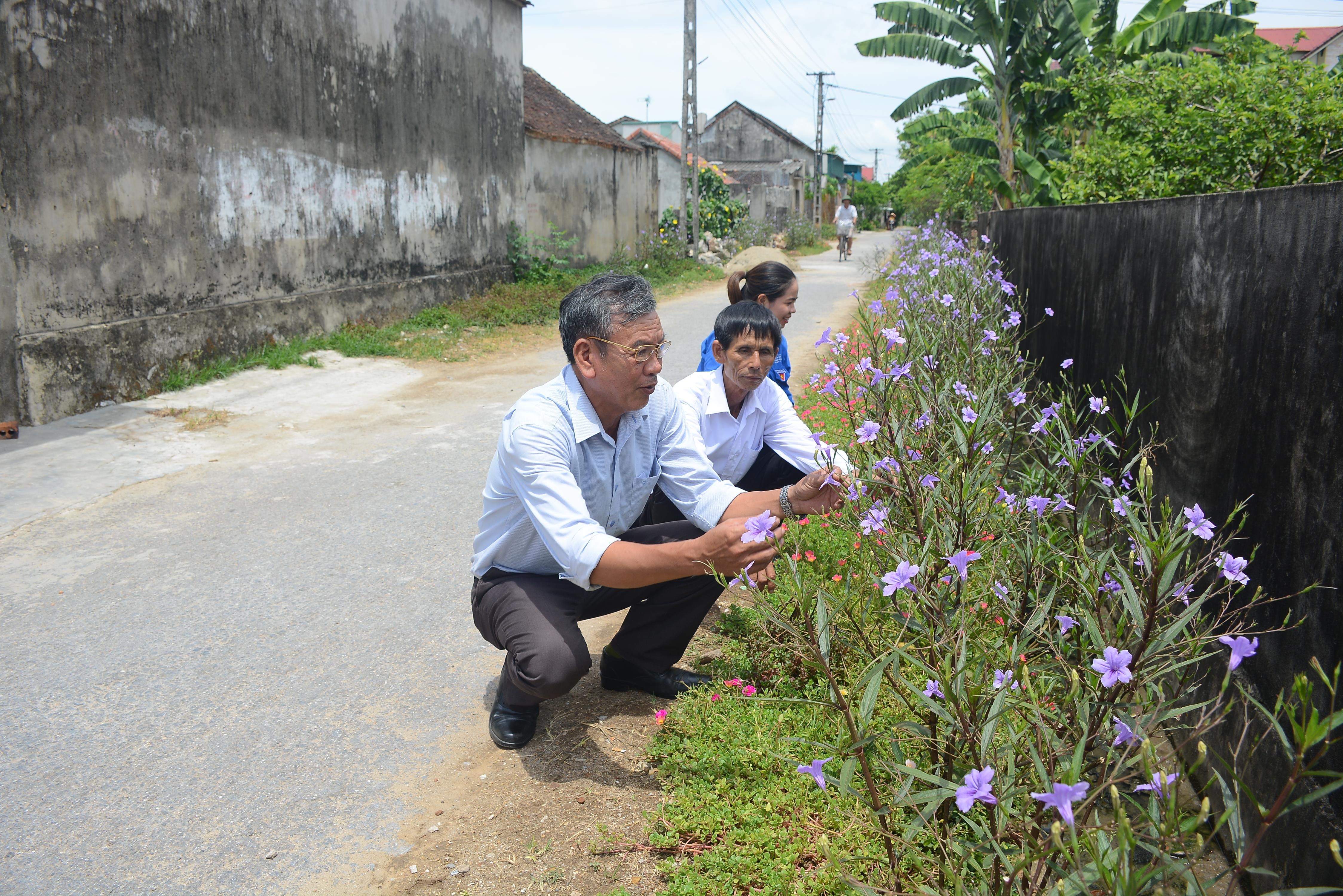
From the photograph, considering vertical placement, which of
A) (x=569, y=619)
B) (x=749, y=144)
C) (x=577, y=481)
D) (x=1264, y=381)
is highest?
(x=749, y=144)

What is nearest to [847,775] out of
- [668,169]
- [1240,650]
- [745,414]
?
[1240,650]

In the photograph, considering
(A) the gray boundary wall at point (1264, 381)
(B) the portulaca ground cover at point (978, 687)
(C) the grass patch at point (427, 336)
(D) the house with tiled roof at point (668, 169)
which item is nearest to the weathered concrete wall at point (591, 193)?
(C) the grass patch at point (427, 336)

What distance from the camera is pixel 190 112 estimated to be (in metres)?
8.58

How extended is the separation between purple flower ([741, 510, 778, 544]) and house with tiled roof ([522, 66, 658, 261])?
14.7 metres

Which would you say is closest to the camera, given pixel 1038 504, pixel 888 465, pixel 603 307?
pixel 1038 504

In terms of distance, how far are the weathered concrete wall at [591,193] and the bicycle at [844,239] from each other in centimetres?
755

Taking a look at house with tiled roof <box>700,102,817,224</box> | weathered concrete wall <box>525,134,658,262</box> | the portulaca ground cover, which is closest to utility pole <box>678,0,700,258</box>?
weathered concrete wall <box>525,134,658,262</box>

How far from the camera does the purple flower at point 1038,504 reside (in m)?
2.21

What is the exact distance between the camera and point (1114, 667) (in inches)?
62.7

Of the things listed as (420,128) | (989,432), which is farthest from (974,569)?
(420,128)

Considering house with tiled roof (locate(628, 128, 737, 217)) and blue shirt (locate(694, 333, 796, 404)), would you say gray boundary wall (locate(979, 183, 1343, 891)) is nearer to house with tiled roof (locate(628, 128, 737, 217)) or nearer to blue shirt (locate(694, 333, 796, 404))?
blue shirt (locate(694, 333, 796, 404))

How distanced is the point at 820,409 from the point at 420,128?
857 cm

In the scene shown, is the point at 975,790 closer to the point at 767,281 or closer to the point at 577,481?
the point at 577,481

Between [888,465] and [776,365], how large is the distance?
1.98 metres
